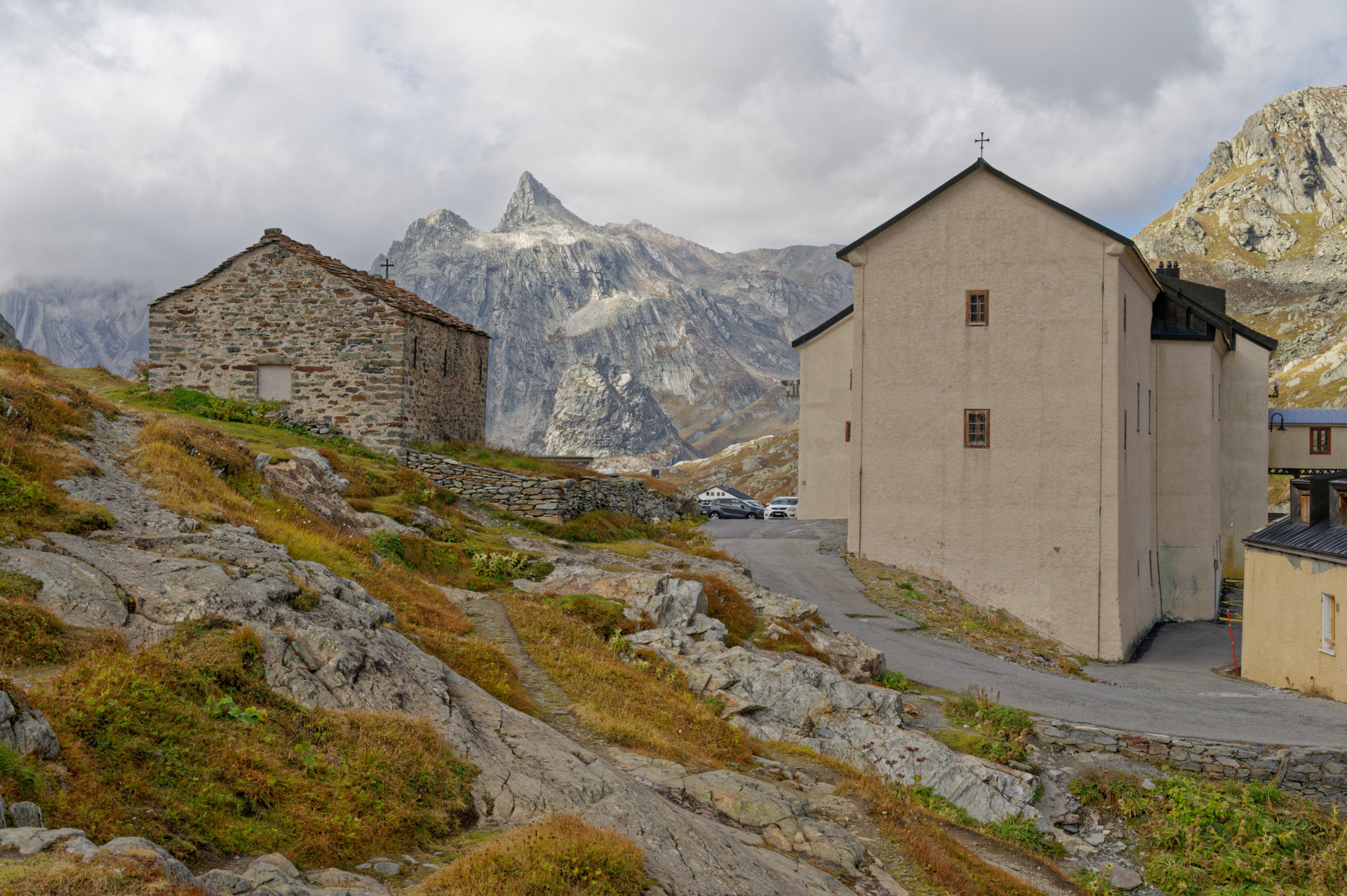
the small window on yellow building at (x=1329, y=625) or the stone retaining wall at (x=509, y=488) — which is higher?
the stone retaining wall at (x=509, y=488)

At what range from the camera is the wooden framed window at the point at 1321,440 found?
42.8 m

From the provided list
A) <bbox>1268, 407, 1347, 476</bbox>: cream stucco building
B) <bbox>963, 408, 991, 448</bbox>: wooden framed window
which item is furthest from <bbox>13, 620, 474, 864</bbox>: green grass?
<bbox>1268, 407, 1347, 476</bbox>: cream stucco building

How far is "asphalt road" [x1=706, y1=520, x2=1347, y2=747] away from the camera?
16656 mm

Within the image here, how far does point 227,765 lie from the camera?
587 cm

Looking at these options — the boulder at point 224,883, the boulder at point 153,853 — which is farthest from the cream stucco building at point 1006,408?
the boulder at point 153,853

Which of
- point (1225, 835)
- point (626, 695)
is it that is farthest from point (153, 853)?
point (1225, 835)

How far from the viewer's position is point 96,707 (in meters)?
5.66

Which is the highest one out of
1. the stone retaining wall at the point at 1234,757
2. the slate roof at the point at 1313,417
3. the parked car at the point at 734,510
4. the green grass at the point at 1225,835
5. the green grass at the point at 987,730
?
the slate roof at the point at 1313,417

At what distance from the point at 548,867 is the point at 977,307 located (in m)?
26.5

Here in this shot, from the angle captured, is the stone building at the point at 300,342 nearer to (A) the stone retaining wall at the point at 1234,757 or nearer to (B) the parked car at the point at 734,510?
(A) the stone retaining wall at the point at 1234,757

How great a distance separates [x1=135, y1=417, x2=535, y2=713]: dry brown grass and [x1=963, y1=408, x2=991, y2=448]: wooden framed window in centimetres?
1972

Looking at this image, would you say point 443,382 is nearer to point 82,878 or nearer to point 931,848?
point 931,848

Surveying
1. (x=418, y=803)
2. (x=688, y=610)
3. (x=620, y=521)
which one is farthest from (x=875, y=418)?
(x=418, y=803)

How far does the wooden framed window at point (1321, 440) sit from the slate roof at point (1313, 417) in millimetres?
270
